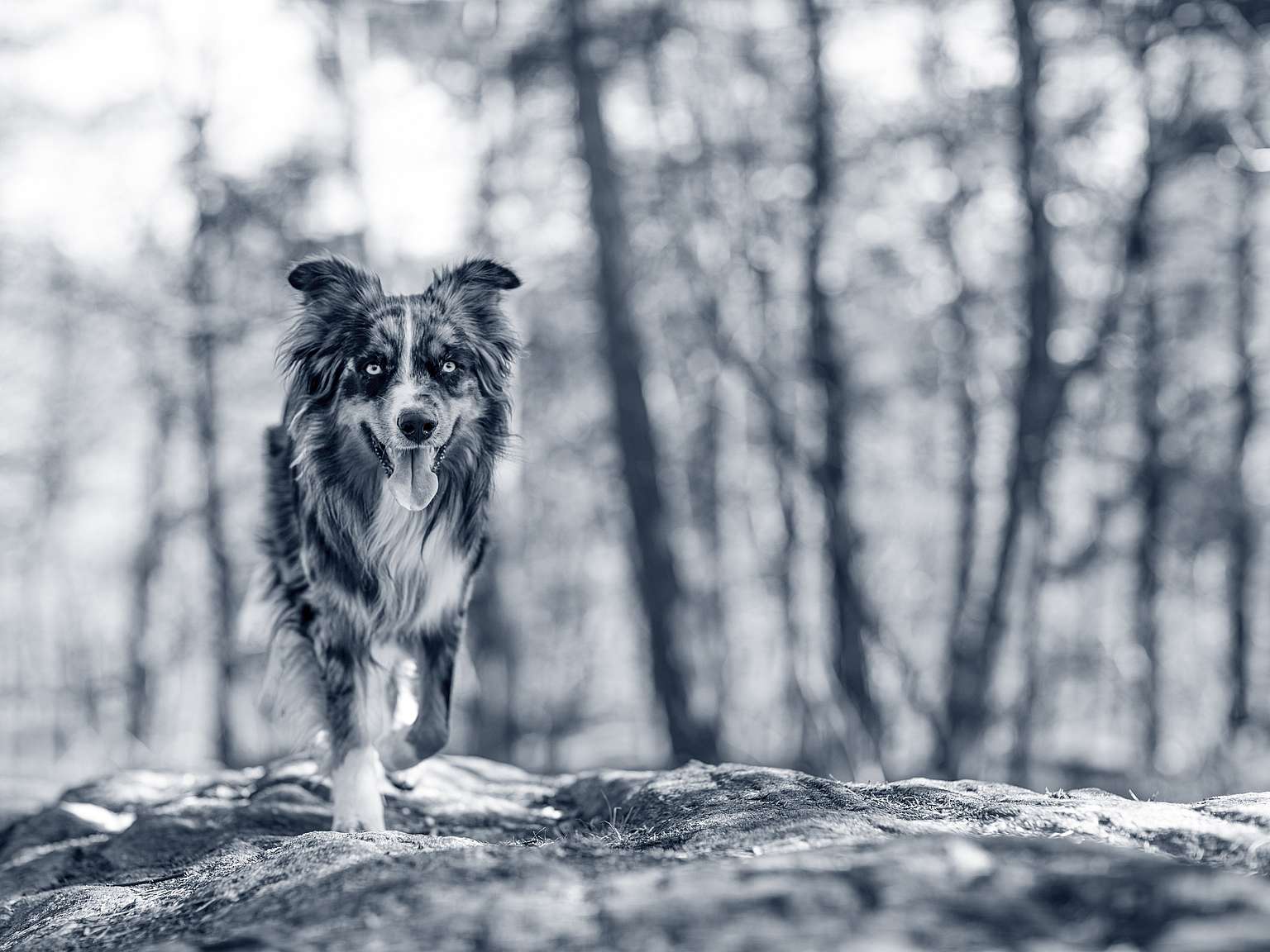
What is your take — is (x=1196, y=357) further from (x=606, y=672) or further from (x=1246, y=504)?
(x=606, y=672)

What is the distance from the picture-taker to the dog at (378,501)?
5590mm

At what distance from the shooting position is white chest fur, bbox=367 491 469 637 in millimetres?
5820

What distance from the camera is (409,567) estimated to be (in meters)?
5.84

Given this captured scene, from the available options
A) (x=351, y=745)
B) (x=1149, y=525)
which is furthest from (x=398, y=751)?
(x=1149, y=525)

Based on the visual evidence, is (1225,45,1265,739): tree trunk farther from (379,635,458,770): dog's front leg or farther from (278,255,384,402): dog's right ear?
(278,255,384,402): dog's right ear

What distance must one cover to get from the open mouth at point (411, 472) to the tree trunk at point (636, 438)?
657 cm

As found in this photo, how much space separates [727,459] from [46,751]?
23930 millimetres

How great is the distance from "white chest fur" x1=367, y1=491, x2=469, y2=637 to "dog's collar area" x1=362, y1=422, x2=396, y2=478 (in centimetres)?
22

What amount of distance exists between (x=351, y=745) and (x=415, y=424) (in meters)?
1.59

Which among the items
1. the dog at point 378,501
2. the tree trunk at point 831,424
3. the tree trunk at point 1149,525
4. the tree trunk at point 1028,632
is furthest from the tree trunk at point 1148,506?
the dog at point 378,501

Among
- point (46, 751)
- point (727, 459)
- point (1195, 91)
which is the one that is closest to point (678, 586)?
point (1195, 91)

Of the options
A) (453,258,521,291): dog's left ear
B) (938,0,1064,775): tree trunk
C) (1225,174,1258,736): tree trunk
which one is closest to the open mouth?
(453,258,521,291): dog's left ear

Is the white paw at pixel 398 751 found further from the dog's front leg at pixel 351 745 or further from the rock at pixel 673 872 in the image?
the rock at pixel 673 872

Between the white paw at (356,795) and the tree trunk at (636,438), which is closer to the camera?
the white paw at (356,795)
